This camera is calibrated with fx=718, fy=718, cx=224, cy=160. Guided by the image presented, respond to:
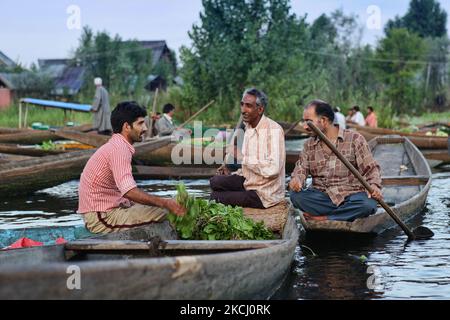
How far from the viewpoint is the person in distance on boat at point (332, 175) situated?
19.3 ft

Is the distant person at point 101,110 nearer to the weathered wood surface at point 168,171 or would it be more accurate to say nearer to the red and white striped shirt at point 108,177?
the weathered wood surface at point 168,171

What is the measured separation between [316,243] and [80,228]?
84.6 inches

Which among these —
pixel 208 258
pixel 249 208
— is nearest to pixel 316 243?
pixel 249 208

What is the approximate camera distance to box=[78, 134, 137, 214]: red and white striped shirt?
4477 millimetres

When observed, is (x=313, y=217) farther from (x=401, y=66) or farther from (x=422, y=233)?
(x=401, y=66)

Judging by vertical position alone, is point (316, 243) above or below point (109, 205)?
below

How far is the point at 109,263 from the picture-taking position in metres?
2.98

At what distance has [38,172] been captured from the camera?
8.37 m

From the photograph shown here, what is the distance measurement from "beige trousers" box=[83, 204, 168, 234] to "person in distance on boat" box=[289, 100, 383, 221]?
1.57 meters

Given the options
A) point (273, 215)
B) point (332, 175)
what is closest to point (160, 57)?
point (332, 175)

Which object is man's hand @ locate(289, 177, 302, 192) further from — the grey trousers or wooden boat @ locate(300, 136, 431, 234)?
wooden boat @ locate(300, 136, 431, 234)

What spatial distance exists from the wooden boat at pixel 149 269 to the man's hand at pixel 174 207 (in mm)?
309
